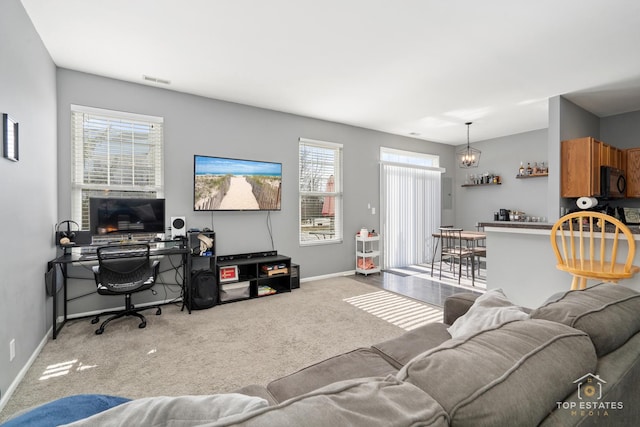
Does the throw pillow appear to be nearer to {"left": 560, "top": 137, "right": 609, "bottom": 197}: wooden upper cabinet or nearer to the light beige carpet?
the light beige carpet

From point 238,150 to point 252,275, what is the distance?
1.80 m


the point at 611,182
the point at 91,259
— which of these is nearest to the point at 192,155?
the point at 91,259

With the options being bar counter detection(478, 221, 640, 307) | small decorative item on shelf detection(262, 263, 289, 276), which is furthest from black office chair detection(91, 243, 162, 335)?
bar counter detection(478, 221, 640, 307)

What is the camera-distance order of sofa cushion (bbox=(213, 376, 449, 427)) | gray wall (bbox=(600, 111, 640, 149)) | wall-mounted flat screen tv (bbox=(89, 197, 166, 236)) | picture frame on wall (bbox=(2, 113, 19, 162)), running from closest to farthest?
sofa cushion (bbox=(213, 376, 449, 427)) → picture frame on wall (bbox=(2, 113, 19, 162)) → wall-mounted flat screen tv (bbox=(89, 197, 166, 236)) → gray wall (bbox=(600, 111, 640, 149))

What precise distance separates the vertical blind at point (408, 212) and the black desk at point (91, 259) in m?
3.65

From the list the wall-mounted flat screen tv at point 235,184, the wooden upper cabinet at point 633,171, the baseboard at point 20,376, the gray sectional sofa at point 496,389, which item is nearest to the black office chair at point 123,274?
the baseboard at point 20,376

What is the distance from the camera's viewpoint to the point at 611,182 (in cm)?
406

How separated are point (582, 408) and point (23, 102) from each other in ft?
11.7

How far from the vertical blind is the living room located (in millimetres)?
339

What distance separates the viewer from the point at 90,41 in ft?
9.01

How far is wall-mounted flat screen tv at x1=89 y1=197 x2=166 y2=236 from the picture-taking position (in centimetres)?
323

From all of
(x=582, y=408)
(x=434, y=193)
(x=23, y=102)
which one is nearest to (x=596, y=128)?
(x=434, y=193)

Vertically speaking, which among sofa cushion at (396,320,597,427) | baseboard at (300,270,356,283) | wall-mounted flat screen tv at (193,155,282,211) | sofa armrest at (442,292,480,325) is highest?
wall-mounted flat screen tv at (193,155,282,211)

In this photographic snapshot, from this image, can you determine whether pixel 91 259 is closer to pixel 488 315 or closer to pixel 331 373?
pixel 331 373
